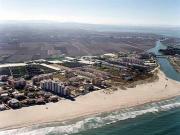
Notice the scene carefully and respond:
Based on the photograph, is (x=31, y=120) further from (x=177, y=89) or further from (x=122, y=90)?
(x=177, y=89)

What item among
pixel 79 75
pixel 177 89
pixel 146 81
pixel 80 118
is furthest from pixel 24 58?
pixel 80 118

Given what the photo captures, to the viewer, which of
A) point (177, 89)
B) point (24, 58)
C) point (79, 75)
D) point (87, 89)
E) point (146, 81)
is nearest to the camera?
point (87, 89)

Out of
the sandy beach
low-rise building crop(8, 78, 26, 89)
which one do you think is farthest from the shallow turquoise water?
low-rise building crop(8, 78, 26, 89)

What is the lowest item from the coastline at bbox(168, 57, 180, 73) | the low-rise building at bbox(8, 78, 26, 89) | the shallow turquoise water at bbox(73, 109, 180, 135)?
the shallow turquoise water at bbox(73, 109, 180, 135)

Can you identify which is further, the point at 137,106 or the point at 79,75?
the point at 79,75

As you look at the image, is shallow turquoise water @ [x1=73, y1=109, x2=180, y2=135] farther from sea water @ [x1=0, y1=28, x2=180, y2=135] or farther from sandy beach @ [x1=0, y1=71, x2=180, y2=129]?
sandy beach @ [x1=0, y1=71, x2=180, y2=129]

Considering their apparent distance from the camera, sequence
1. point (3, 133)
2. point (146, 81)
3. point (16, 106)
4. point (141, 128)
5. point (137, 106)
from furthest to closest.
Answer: point (146, 81), point (137, 106), point (16, 106), point (141, 128), point (3, 133)

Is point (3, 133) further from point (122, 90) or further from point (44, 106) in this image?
point (122, 90)
